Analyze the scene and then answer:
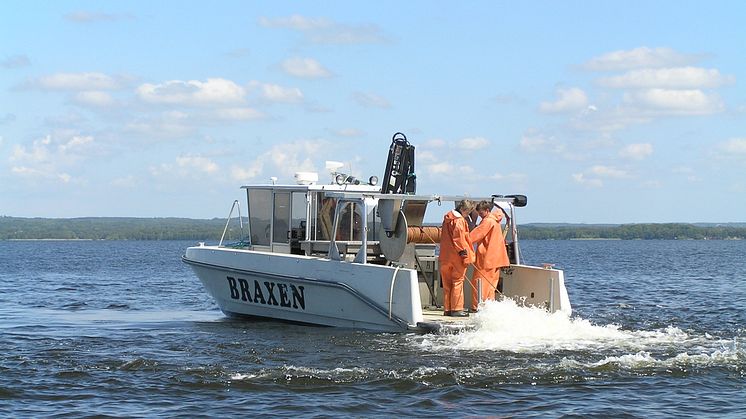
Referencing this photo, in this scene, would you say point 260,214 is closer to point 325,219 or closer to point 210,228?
point 325,219

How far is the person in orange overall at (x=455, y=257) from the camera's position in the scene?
47.4ft

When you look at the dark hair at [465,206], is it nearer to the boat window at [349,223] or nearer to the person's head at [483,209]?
the person's head at [483,209]

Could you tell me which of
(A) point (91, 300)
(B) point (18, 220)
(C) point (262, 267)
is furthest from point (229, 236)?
(B) point (18, 220)

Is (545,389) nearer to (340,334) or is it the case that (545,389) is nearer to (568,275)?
(340,334)

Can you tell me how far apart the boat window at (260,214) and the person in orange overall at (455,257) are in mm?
3511

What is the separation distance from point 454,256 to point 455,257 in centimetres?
2

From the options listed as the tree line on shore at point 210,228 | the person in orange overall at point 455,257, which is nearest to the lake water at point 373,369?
the person in orange overall at point 455,257

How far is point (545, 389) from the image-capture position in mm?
10859

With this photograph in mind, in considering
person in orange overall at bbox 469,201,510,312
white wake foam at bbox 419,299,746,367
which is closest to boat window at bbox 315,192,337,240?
person in orange overall at bbox 469,201,510,312

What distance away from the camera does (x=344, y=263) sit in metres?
14.9

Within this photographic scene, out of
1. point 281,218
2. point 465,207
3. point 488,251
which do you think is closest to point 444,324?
point 488,251

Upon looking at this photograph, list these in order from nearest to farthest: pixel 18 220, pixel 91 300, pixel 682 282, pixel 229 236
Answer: pixel 229 236, pixel 91 300, pixel 682 282, pixel 18 220

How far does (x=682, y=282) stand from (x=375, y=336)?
19486mm

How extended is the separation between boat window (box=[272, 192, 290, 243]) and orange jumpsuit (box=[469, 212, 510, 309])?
132 inches
